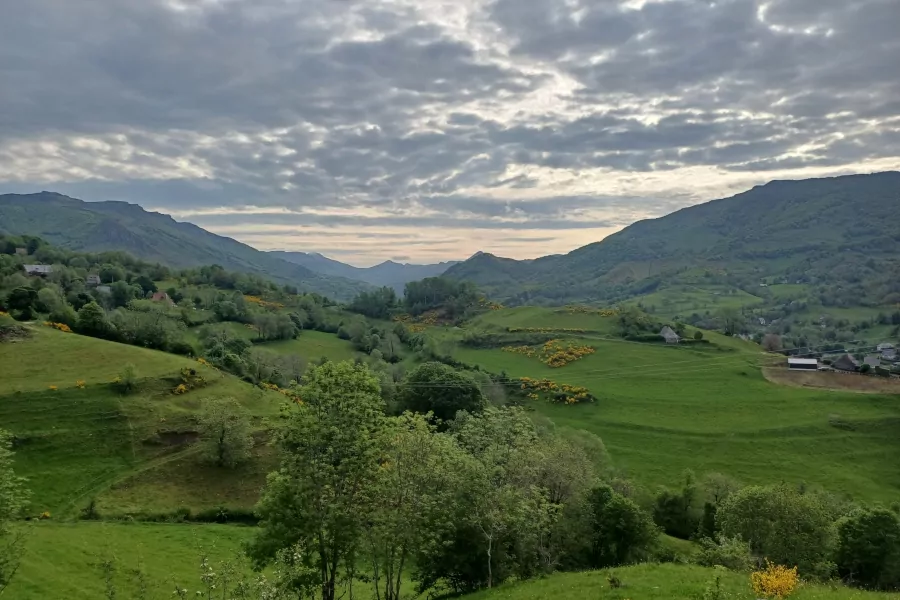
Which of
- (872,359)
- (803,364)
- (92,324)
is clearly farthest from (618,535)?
(872,359)

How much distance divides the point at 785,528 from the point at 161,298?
167 m

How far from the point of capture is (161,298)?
160750 mm

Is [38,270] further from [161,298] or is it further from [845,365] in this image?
[845,365]

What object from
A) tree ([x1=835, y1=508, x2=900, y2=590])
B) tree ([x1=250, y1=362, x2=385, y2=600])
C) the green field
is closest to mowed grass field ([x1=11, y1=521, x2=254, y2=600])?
tree ([x1=250, y1=362, x2=385, y2=600])

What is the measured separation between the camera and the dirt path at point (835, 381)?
98.9 meters

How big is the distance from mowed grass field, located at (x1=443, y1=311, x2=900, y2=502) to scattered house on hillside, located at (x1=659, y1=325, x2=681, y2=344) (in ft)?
56.6

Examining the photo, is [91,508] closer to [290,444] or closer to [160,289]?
[290,444]

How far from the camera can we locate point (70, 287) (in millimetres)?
147875

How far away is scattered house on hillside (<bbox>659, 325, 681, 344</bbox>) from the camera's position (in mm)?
140750

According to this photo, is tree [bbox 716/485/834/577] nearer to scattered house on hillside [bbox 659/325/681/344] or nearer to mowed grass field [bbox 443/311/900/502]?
mowed grass field [bbox 443/311/900/502]

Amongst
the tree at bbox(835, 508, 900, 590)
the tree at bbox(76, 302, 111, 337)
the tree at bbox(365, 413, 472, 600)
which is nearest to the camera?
the tree at bbox(365, 413, 472, 600)

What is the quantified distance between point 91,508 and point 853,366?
5424 inches

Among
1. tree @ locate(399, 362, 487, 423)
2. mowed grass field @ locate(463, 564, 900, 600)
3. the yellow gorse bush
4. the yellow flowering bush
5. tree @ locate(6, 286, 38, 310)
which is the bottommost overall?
the yellow flowering bush

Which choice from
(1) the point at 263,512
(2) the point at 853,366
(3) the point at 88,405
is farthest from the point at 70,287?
(2) the point at 853,366
